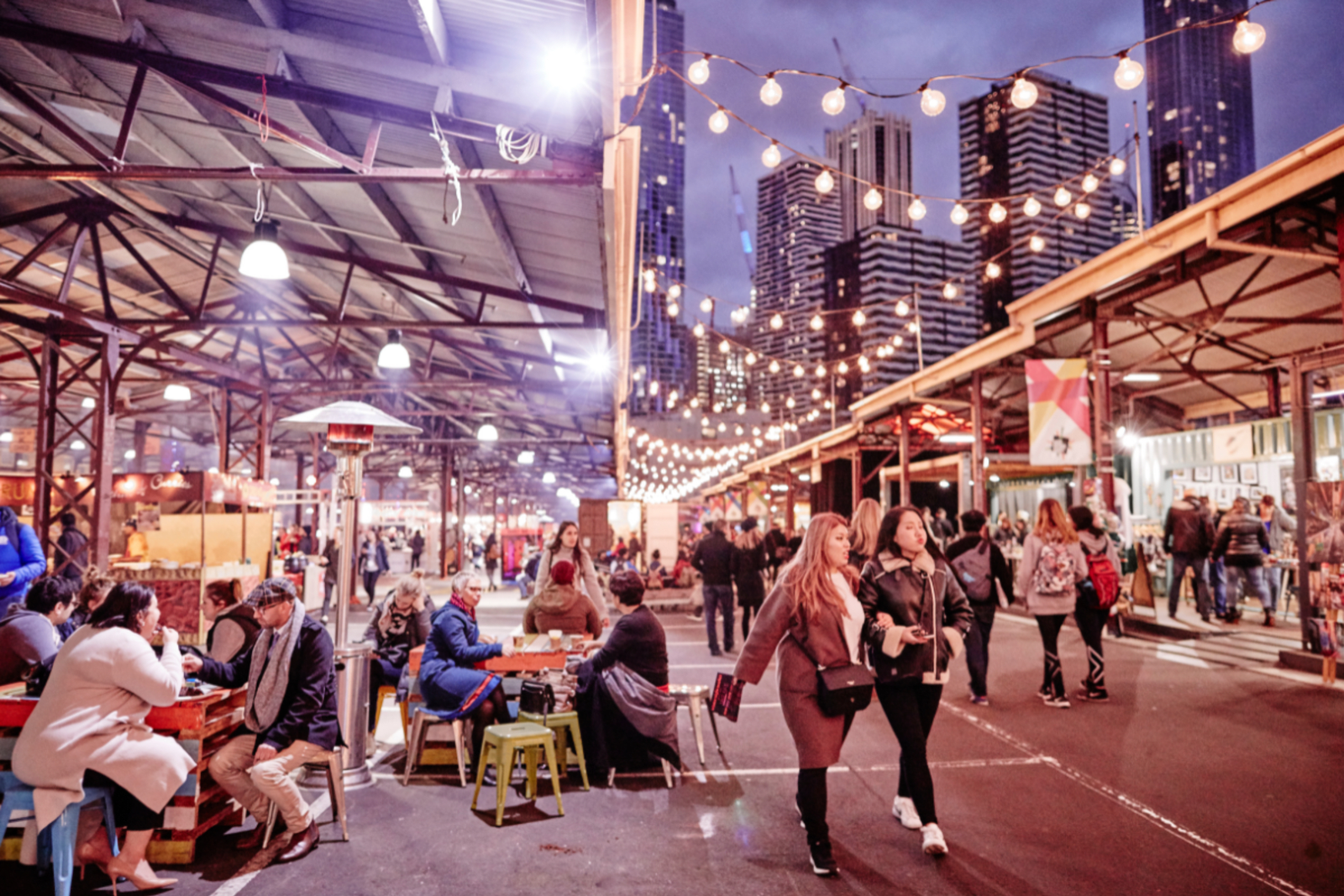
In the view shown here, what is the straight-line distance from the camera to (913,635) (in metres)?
3.99

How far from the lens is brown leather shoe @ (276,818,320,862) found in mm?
4055

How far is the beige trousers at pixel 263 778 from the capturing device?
4.10 meters

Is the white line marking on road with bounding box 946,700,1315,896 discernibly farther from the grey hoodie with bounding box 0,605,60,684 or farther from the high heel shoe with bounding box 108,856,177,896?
the grey hoodie with bounding box 0,605,60,684

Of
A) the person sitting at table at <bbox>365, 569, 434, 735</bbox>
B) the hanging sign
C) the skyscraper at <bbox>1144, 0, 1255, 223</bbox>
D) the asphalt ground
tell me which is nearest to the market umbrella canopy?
the person sitting at table at <bbox>365, 569, 434, 735</bbox>

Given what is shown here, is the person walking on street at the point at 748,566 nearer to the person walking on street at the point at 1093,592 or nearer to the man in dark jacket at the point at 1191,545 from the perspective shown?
the person walking on street at the point at 1093,592

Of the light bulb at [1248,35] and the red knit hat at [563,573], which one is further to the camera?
the red knit hat at [563,573]

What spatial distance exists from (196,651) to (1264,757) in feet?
23.9

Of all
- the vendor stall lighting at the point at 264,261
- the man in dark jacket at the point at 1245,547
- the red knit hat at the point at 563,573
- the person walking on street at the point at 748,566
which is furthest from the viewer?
the man in dark jacket at the point at 1245,547

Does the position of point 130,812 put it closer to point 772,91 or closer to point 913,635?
point 913,635

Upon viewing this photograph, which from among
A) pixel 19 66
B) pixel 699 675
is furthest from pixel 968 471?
pixel 19 66

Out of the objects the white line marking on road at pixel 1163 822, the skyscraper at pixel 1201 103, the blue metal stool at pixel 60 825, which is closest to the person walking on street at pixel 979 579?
the white line marking on road at pixel 1163 822

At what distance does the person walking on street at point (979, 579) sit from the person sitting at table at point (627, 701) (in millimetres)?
3181

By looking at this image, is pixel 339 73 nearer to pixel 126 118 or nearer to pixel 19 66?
pixel 126 118

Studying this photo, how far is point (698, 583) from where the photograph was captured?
17.1 meters
